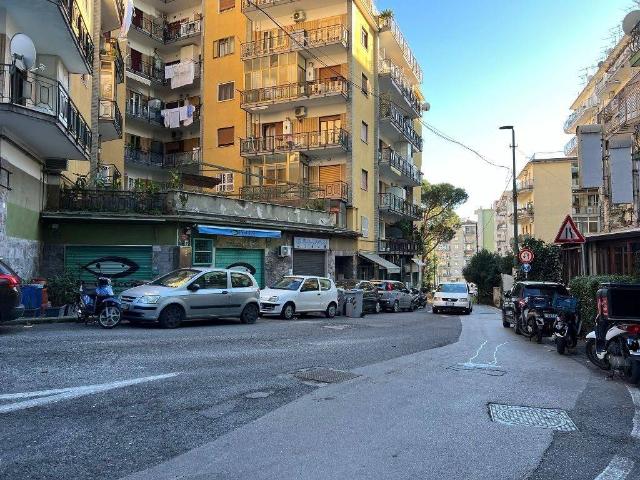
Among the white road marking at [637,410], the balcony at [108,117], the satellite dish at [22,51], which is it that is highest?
the balcony at [108,117]

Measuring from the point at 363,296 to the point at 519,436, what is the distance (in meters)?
18.1

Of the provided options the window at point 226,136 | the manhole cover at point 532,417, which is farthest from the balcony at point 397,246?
the manhole cover at point 532,417

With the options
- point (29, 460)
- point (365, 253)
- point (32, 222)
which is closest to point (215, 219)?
point (32, 222)

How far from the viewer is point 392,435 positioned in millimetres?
5102

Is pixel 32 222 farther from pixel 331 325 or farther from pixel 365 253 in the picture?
pixel 365 253

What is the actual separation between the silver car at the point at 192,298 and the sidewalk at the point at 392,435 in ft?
23.4

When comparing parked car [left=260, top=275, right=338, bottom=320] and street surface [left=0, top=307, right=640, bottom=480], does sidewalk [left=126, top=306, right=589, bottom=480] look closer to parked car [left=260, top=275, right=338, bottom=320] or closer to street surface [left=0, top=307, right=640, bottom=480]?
street surface [left=0, top=307, right=640, bottom=480]

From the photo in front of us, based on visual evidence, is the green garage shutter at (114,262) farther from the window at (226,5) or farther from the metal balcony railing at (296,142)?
the window at (226,5)

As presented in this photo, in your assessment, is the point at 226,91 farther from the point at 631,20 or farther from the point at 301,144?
the point at 631,20

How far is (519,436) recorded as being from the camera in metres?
5.19

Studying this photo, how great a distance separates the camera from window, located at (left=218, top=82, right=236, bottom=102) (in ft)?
116

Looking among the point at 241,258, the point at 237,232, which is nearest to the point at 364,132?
the point at 241,258

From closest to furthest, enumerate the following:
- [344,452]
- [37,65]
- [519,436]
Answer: [344,452]
[519,436]
[37,65]

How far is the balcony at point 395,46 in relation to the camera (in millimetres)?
37781
